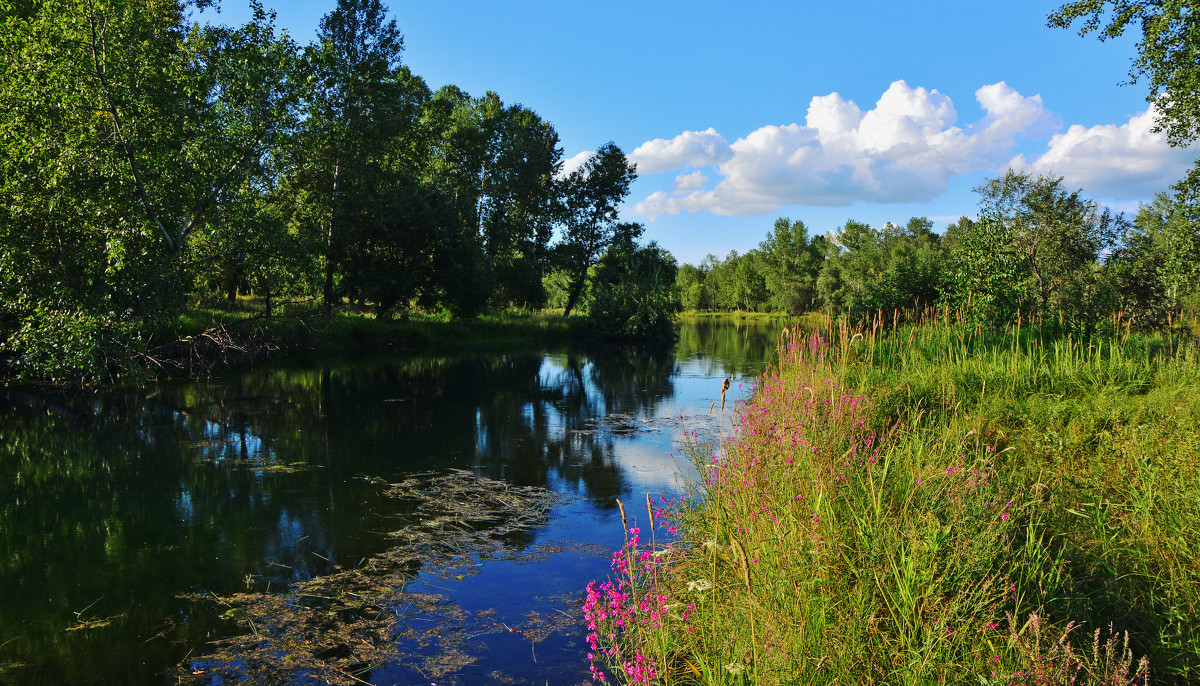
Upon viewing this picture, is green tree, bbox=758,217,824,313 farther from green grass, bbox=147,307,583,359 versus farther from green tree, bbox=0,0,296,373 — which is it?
green tree, bbox=0,0,296,373

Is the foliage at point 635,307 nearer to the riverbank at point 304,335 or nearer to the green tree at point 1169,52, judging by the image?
the riverbank at point 304,335

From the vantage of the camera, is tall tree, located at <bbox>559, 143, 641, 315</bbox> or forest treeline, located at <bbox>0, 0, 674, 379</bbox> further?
tall tree, located at <bbox>559, 143, 641, 315</bbox>

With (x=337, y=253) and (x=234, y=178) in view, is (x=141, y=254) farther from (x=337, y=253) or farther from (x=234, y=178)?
(x=337, y=253)

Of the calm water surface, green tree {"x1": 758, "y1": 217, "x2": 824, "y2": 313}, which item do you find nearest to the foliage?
the calm water surface

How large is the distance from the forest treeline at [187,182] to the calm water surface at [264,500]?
99.2 inches

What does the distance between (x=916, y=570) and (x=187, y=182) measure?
17.9 m

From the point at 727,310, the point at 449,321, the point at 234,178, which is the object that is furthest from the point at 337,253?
the point at 727,310

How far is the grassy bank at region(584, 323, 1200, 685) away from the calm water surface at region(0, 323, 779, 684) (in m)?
1.17

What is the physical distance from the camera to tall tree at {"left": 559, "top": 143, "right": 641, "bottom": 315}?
41.6m

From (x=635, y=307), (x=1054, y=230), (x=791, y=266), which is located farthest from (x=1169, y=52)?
(x=791, y=266)

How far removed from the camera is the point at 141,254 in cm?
1465

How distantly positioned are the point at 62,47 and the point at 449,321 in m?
18.9

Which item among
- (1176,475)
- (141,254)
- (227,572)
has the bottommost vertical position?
(227,572)

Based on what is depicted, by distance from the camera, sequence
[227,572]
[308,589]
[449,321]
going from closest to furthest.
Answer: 1. [308,589]
2. [227,572]
3. [449,321]
